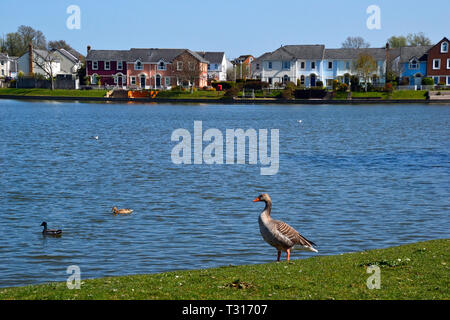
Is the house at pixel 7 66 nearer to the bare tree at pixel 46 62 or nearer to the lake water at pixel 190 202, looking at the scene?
the bare tree at pixel 46 62

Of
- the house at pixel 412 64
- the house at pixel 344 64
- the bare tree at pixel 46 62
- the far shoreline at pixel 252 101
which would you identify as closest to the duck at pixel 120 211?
the far shoreline at pixel 252 101

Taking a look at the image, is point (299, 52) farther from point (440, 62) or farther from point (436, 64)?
point (440, 62)

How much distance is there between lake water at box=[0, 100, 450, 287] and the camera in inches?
797

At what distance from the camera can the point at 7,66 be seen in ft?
639

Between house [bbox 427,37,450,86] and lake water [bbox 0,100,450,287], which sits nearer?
lake water [bbox 0,100,450,287]

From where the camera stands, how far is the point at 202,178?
36250 mm

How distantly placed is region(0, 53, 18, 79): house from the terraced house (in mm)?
49956

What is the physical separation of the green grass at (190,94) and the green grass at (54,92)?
543 inches

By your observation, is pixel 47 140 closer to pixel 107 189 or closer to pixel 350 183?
pixel 107 189

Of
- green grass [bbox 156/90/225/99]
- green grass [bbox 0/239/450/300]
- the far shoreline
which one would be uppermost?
green grass [bbox 156/90/225/99]

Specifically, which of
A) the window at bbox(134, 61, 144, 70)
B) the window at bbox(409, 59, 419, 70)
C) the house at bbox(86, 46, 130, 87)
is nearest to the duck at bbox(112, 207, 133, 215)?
the window at bbox(134, 61, 144, 70)

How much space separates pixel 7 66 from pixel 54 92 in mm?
61032

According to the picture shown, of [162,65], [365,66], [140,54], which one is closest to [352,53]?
[365,66]

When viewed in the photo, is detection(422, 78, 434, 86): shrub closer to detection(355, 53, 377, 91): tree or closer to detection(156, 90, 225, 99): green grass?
detection(355, 53, 377, 91): tree
